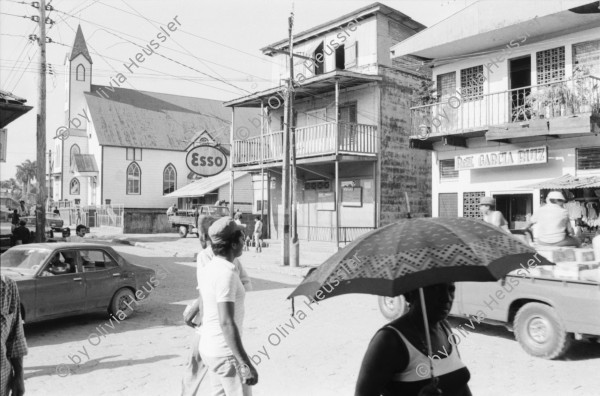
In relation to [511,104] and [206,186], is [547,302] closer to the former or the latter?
[511,104]

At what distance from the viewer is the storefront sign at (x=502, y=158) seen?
1616cm

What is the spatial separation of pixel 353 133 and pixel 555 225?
1534cm

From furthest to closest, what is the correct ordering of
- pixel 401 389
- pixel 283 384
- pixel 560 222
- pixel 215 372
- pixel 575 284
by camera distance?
pixel 560 222, pixel 575 284, pixel 283 384, pixel 215 372, pixel 401 389

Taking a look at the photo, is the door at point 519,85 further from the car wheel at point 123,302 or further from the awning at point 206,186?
the awning at point 206,186

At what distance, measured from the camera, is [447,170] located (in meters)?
19.3

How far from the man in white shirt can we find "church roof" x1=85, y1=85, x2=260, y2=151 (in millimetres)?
37099

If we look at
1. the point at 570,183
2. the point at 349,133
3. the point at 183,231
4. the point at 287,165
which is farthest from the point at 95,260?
the point at 183,231

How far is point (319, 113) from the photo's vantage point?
25.3m

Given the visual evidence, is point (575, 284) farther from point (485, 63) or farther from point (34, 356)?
point (485, 63)

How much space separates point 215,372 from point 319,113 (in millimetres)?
22540

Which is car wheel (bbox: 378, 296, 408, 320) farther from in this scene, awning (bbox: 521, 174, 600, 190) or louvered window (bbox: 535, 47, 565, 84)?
louvered window (bbox: 535, 47, 565, 84)

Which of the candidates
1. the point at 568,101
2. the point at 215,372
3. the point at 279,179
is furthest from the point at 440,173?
the point at 215,372

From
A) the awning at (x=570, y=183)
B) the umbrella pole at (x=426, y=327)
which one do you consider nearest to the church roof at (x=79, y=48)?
the awning at (x=570, y=183)

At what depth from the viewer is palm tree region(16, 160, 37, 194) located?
9794cm
